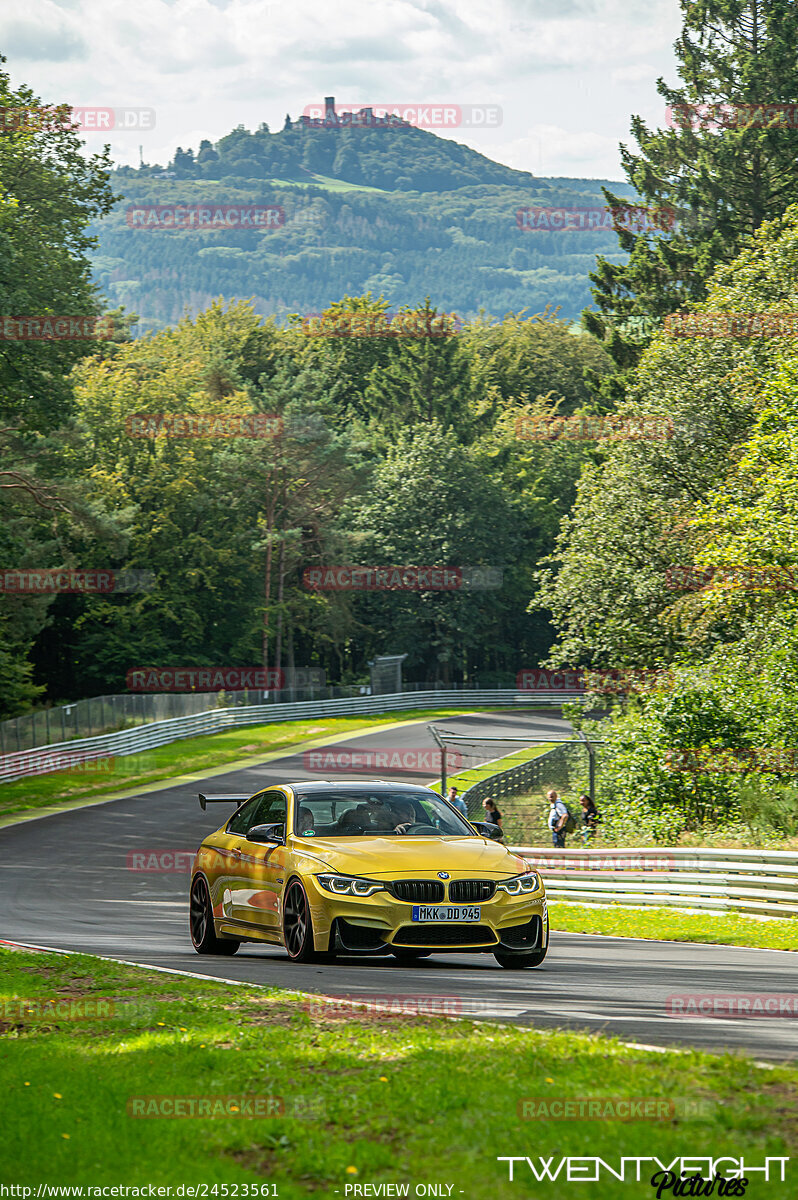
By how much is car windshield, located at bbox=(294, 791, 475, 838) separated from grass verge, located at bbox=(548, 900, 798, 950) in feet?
15.3

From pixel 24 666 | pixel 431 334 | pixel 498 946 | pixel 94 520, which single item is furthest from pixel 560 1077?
pixel 431 334

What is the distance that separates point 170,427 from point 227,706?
1808 cm

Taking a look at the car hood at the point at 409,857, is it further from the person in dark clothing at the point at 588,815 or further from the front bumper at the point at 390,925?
the person in dark clothing at the point at 588,815

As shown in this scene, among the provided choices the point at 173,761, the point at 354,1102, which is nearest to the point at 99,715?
the point at 173,761

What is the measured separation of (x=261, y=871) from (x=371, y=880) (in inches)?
61.6

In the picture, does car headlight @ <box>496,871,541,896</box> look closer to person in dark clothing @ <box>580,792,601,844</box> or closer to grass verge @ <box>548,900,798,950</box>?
grass verge @ <box>548,900,798,950</box>

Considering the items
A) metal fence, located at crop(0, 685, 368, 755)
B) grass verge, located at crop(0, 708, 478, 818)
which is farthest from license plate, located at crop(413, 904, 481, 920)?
metal fence, located at crop(0, 685, 368, 755)

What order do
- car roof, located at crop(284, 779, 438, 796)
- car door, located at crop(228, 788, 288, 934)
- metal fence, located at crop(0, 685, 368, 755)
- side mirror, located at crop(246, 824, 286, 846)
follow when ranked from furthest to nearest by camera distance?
1. metal fence, located at crop(0, 685, 368, 755)
2. car roof, located at crop(284, 779, 438, 796)
3. side mirror, located at crop(246, 824, 286, 846)
4. car door, located at crop(228, 788, 288, 934)

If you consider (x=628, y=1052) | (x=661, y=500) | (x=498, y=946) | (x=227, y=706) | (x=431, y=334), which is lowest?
(x=227, y=706)

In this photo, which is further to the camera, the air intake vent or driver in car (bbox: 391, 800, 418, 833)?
driver in car (bbox: 391, 800, 418, 833)

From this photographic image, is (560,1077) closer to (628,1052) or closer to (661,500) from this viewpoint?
(628,1052)

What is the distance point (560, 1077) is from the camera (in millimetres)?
5855

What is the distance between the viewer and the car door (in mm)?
11273

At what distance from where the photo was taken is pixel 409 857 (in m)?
10.6
